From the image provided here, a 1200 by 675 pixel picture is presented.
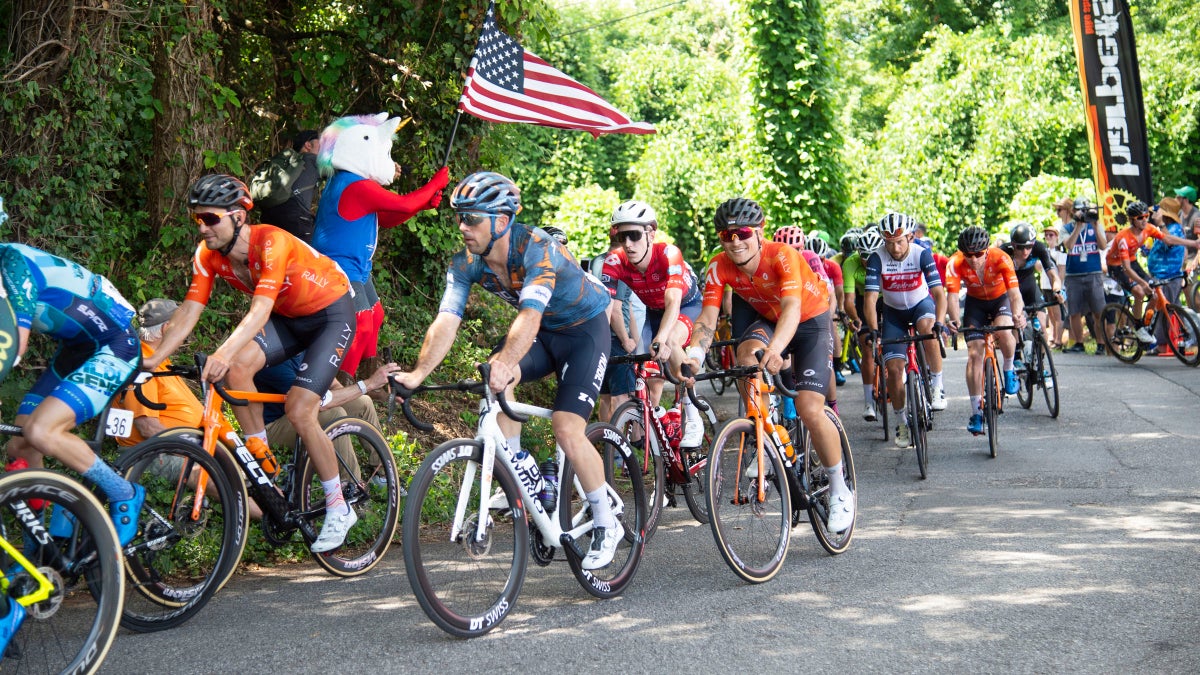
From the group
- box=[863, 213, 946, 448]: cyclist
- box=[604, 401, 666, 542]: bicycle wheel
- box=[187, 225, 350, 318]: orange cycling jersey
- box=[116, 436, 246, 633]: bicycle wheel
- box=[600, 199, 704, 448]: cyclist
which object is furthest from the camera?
box=[863, 213, 946, 448]: cyclist

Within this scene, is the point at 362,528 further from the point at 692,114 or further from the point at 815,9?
the point at 692,114

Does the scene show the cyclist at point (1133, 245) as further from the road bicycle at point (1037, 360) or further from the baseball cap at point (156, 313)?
the baseball cap at point (156, 313)

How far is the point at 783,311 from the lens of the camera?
24.0ft

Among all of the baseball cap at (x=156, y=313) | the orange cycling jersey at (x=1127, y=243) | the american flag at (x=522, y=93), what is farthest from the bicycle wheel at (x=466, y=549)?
the orange cycling jersey at (x=1127, y=243)

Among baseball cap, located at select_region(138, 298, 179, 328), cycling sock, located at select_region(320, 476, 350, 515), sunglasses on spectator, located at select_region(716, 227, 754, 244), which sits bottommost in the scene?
cycling sock, located at select_region(320, 476, 350, 515)

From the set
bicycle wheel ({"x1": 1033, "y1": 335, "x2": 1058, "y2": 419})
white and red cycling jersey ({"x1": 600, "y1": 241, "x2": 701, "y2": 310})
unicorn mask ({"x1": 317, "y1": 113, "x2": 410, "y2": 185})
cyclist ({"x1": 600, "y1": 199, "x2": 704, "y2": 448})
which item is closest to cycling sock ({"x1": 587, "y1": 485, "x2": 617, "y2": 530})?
cyclist ({"x1": 600, "y1": 199, "x2": 704, "y2": 448})

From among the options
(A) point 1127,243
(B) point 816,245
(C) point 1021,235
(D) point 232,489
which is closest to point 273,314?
(D) point 232,489

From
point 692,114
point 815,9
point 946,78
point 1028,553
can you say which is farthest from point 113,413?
point 692,114

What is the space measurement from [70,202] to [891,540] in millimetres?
6079

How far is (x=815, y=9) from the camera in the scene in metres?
26.5

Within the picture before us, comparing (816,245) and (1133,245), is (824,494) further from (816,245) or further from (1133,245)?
(1133,245)

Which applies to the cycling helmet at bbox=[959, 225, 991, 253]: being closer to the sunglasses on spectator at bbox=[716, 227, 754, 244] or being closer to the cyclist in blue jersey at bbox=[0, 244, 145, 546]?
the sunglasses on spectator at bbox=[716, 227, 754, 244]

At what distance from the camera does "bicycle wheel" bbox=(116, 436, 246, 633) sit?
19.5 feet

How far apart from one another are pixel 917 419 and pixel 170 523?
6.14m
